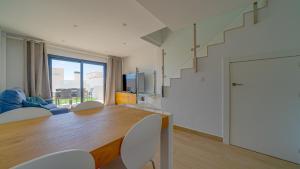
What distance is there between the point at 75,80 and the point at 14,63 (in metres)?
1.69

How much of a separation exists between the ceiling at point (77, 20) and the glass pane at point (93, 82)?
5.32 feet

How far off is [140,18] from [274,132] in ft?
9.99

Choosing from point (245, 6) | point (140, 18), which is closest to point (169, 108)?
point (140, 18)

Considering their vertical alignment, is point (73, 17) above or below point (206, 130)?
above

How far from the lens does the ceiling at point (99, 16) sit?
2100 mm

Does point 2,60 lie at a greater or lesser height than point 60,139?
greater

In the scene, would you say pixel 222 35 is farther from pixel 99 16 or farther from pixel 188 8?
pixel 99 16

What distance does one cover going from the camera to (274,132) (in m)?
1.79

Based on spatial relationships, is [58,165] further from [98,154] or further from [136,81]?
[136,81]

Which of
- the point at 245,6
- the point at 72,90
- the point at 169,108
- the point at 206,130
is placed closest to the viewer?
the point at 245,6

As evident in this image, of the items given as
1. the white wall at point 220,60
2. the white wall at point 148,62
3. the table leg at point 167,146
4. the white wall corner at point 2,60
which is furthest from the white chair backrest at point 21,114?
the white wall at point 148,62

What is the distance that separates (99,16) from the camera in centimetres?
253

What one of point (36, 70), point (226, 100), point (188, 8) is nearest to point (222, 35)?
point (188, 8)

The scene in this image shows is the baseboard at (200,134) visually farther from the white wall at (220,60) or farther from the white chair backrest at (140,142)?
the white chair backrest at (140,142)
